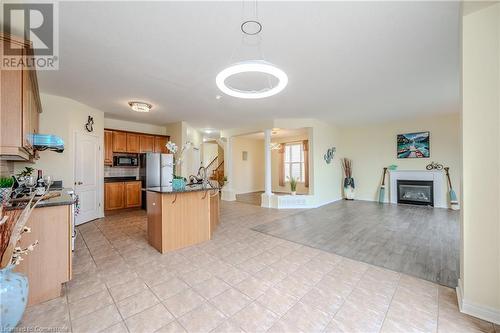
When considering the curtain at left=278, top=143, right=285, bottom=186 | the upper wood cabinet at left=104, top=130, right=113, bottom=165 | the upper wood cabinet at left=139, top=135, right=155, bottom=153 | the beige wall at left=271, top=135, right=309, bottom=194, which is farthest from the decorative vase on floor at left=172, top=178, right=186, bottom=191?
the curtain at left=278, top=143, right=285, bottom=186

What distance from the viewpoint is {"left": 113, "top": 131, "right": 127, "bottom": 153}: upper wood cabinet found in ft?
18.4

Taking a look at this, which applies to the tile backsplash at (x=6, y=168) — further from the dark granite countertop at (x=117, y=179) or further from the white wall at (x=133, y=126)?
the white wall at (x=133, y=126)

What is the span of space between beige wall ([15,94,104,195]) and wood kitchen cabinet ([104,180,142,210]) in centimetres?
122

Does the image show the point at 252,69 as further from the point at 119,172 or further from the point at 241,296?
the point at 119,172

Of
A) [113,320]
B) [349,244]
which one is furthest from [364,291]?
[113,320]

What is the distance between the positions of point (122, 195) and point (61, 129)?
7.21ft

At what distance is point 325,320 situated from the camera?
64.8 inches

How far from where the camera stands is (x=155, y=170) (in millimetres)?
5766

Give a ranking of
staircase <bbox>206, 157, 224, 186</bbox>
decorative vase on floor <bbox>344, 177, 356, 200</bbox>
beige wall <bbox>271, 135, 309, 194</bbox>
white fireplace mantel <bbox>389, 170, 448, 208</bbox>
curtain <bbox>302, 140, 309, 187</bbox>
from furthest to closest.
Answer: staircase <bbox>206, 157, 224, 186</bbox>
beige wall <bbox>271, 135, 309, 194</bbox>
curtain <bbox>302, 140, 309, 187</bbox>
decorative vase on floor <bbox>344, 177, 356, 200</bbox>
white fireplace mantel <bbox>389, 170, 448, 208</bbox>

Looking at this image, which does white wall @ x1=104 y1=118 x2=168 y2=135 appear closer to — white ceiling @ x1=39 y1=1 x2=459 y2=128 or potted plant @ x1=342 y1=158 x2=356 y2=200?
white ceiling @ x1=39 y1=1 x2=459 y2=128

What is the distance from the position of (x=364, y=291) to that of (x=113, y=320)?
2321 millimetres

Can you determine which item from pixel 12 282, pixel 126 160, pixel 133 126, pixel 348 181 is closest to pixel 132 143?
pixel 126 160

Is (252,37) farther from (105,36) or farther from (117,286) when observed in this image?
(117,286)

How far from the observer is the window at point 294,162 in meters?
9.12
